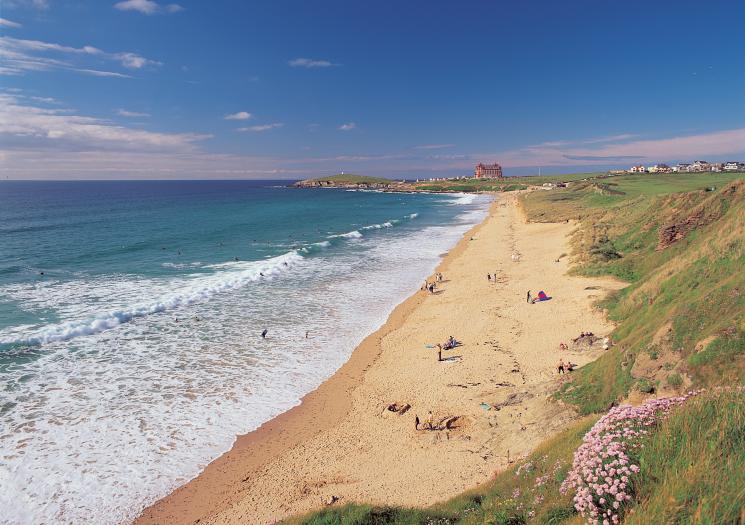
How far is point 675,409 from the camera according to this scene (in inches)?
247

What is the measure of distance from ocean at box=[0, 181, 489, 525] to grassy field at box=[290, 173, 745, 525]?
27.8ft

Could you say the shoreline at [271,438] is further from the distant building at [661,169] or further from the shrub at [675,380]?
the distant building at [661,169]

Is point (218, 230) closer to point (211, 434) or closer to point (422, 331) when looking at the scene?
point (422, 331)

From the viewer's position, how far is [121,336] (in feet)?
80.5

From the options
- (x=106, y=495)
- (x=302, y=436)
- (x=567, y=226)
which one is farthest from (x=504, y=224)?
(x=106, y=495)

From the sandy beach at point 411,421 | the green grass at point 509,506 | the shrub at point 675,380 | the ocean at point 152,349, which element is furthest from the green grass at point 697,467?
the ocean at point 152,349

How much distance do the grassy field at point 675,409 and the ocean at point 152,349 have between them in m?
8.49

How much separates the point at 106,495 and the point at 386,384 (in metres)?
10.6

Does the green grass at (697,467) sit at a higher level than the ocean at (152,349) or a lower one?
higher

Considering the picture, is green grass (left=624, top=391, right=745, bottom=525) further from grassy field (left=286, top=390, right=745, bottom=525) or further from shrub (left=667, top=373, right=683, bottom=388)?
shrub (left=667, top=373, right=683, bottom=388)

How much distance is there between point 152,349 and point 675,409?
23.2 metres

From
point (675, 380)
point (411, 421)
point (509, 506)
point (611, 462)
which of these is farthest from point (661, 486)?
point (411, 421)

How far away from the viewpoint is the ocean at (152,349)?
13673mm

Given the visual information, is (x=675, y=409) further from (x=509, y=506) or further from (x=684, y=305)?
(x=684, y=305)
